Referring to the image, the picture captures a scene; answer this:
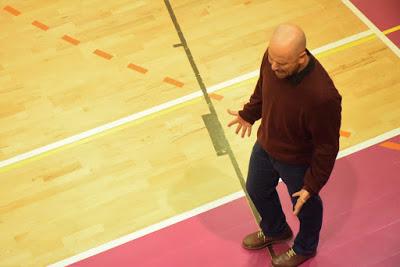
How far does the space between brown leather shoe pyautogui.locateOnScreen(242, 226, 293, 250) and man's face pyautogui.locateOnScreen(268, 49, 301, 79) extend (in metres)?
1.57

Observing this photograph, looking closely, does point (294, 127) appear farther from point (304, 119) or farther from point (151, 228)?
point (151, 228)

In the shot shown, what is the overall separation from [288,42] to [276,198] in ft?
4.43

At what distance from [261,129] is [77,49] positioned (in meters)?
2.84

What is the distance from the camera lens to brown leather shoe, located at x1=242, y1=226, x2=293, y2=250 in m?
3.99

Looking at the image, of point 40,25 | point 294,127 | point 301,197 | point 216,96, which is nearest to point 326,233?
point 301,197

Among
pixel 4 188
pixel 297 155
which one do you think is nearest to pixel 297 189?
pixel 297 155

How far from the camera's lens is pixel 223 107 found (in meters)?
4.94

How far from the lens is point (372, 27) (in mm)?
5430

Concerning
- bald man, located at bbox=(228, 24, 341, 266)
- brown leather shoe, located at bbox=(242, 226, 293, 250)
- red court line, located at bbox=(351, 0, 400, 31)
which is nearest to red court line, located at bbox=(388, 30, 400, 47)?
red court line, located at bbox=(351, 0, 400, 31)

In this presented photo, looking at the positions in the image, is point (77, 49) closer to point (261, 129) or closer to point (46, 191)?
point (46, 191)

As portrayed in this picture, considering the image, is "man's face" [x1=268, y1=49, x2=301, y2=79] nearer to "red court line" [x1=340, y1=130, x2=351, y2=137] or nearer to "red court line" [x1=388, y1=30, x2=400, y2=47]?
"red court line" [x1=340, y1=130, x2=351, y2=137]

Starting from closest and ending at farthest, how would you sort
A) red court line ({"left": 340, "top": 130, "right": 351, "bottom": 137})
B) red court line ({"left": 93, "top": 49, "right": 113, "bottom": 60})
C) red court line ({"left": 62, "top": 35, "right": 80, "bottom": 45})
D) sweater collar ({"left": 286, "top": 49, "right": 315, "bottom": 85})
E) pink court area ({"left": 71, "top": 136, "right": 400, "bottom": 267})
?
sweater collar ({"left": 286, "top": 49, "right": 315, "bottom": 85})
pink court area ({"left": 71, "top": 136, "right": 400, "bottom": 267})
red court line ({"left": 340, "top": 130, "right": 351, "bottom": 137})
red court line ({"left": 93, "top": 49, "right": 113, "bottom": 60})
red court line ({"left": 62, "top": 35, "right": 80, "bottom": 45})

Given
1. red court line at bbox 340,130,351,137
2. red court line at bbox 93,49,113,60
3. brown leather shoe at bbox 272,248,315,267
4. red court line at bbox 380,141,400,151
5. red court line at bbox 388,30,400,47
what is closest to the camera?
brown leather shoe at bbox 272,248,315,267

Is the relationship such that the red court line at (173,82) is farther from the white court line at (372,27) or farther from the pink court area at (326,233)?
the white court line at (372,27)
